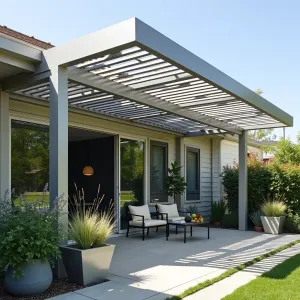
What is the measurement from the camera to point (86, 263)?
4391 mm

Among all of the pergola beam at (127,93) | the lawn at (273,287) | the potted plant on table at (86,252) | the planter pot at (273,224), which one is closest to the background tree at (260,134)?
the planter pot at (273,224)

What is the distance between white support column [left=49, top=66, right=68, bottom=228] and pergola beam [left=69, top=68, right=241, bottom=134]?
1.11 ft

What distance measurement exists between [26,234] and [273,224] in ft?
23.2

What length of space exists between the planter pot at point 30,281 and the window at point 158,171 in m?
6.10

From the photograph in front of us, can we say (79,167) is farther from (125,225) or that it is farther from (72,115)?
(72,115)

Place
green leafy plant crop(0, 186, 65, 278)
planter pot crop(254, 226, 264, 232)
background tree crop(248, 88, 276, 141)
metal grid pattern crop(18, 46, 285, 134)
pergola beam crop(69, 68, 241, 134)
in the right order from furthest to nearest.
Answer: background tree crop(248, 88, 276, 141) < planter pot crop(254, 226, 264, 232) < pergola beam crop(69, 68, 241, 134) < metal grid pattern crop(18, 46, 285, 134) < green leafy plant crop(0, 186, 65, 278)

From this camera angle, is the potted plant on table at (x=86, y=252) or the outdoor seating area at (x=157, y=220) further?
the outdoor seating area at (x=157, y=220)

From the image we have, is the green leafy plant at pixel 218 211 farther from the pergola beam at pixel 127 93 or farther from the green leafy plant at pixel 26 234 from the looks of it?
the green leafy plant at pixel 26 234

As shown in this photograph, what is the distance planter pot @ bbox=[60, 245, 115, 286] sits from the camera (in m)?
4.37

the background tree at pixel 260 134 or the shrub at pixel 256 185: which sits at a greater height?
the background tree at pixel 260 134

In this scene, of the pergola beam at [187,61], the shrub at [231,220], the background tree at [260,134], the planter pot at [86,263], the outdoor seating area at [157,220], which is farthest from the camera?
the background tree at [260,134]

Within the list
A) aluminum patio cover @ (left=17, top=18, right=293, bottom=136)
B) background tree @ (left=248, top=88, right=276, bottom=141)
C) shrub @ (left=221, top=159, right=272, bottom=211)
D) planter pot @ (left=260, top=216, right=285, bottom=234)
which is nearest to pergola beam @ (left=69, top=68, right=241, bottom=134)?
aluminum patio cover @ (left=17, top=18, right=293, bottom=136)

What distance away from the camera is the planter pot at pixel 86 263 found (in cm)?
437

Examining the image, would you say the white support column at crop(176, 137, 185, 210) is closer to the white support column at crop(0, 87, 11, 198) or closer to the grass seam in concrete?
the grass seam in concrete
